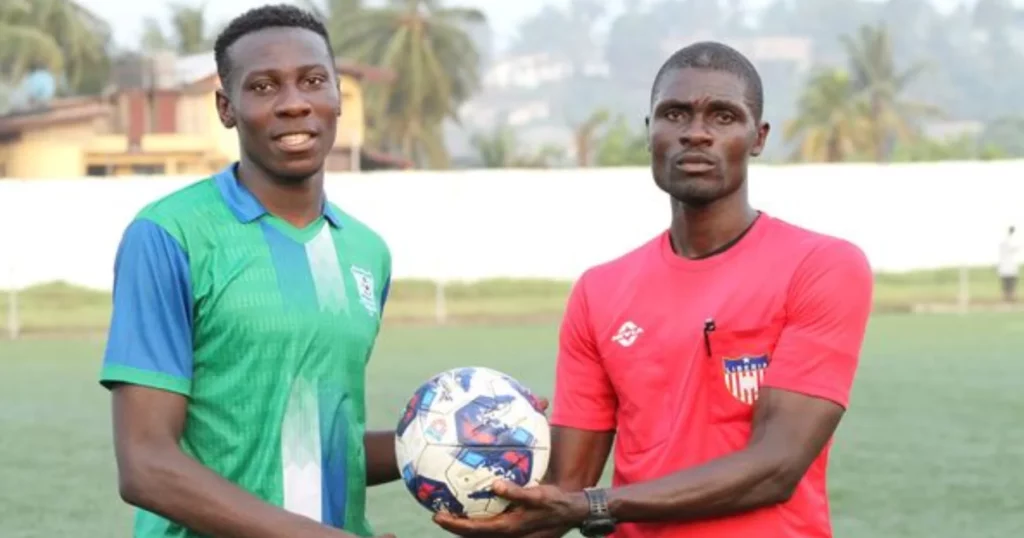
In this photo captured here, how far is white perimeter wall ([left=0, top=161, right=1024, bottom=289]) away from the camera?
3544cm

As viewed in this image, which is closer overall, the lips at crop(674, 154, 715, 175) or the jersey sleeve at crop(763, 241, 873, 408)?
the jersey sleeve at crop(763, 241, 873, 408)

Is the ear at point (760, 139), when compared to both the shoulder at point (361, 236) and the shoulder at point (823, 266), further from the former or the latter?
the shoulder at point (361, 236)

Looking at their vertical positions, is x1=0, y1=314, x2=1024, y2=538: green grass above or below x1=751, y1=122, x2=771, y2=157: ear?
below

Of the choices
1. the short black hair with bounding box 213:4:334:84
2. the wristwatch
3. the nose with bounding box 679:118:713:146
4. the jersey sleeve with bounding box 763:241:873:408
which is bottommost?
the wristwatch

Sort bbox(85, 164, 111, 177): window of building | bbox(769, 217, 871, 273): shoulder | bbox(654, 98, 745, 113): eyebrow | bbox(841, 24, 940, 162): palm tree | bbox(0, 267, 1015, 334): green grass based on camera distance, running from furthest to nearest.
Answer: bbox(841, 24, 940, 162): palm tree < bbox(85, 164, 111, 177): window of building < bbox(0, 267, 1015, 334): green grass < bbox(654, 98, 745, 113): eyebrow < bbox(769, 217, 871, 273): shoulder

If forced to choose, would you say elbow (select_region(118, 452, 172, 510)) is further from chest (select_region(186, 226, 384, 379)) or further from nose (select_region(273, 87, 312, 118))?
nose (select_region(273, 87, 312, 118))

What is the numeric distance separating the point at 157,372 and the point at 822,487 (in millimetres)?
1554

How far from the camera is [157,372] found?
13.1 ft

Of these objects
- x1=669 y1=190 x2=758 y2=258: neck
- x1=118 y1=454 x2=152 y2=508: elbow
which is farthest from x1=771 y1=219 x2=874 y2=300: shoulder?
x1=118 y1=454 x2=152 y2=508: elbow

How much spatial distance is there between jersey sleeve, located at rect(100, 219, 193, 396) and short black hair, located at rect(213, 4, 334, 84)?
48cm

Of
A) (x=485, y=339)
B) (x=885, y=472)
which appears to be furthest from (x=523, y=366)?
(x=885, y=472)

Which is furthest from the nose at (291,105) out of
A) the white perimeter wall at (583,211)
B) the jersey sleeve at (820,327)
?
the white perimeter wall at (583,211)

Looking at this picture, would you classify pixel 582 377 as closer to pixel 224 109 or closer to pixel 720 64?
pixel 720 64

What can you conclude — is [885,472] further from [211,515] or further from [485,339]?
[485,339]
